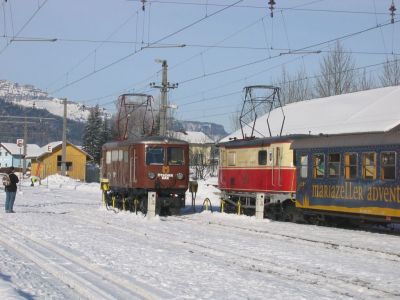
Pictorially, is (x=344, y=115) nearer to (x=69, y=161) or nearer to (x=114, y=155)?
(x=114, y=155)

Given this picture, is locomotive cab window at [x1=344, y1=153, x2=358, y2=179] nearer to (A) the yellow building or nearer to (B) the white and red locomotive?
(B) the white and red locomotive

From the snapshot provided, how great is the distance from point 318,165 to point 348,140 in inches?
74.1

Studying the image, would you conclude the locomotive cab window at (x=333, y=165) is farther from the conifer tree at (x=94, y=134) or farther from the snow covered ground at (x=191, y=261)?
the conifer tree at (x=94, y=134)

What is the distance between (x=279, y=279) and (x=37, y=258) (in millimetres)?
4630

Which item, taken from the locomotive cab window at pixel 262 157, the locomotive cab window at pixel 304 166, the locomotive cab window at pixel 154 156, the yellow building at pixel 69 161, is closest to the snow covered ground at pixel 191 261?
the locomotive cab window at pixel 304 166

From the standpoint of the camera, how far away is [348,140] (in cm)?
2009

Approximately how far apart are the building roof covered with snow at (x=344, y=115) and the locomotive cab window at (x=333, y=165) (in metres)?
7.61

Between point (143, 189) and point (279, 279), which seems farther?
point (143, 189)

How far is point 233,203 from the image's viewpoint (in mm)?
27297

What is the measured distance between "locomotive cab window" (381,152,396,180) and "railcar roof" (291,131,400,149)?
34cm

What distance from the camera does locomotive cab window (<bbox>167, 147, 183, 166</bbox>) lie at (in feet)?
85.4

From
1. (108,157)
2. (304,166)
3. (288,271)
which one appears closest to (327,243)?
(288,271)

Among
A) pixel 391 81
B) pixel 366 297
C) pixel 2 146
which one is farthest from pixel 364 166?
pixel 2 146

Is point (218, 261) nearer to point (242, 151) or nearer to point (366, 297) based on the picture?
point (366, 297)
